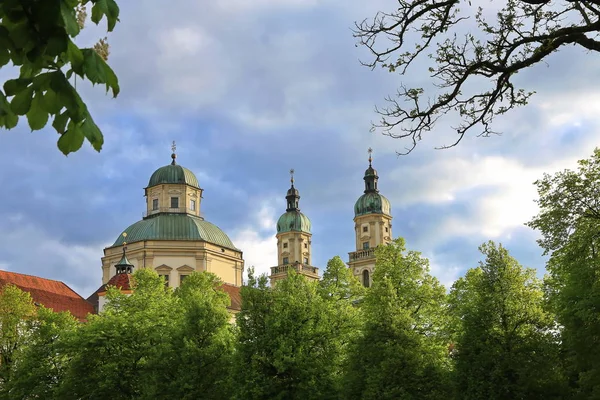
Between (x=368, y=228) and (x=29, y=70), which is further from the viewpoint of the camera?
(x=368, y=228)

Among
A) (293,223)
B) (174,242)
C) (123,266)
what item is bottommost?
(123,266)

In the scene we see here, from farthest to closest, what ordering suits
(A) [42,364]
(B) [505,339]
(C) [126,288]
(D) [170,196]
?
(D) [170,196], (C) [126,288], (A) [42,364], (B) [505,339]

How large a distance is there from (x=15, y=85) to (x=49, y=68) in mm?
269

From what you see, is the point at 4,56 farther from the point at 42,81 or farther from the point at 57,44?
the point at 57,44

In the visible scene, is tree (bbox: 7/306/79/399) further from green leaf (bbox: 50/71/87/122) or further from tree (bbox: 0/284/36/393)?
green leaf (bbox: 50/71/87/122)

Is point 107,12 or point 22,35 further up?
point 107,12

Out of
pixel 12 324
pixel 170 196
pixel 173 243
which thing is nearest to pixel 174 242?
pixel 173 243

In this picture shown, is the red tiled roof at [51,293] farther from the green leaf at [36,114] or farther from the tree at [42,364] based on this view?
the green leaf at [36,114]

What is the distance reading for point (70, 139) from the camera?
230 inches

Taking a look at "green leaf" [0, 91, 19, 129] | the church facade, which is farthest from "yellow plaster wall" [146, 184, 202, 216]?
"green leaf" [0, 91, 19, 129]

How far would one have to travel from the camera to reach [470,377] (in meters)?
40.8

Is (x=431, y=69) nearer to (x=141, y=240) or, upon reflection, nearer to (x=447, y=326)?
(x=447, y=326)

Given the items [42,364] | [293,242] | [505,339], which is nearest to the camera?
[505,339]

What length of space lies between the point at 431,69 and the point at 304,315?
32.8m
